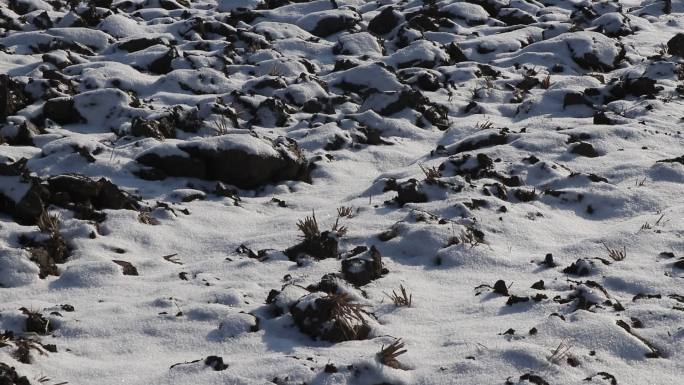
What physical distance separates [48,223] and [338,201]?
2430mm

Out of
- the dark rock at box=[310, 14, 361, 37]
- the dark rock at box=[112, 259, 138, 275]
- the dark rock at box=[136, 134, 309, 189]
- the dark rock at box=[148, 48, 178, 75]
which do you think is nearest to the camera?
the dark rock at box=[112, 259, 138, 275]

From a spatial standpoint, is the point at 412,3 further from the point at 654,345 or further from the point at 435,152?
the point at 654,345

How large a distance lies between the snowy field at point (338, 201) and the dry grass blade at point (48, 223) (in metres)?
0.03

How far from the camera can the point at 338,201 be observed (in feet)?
20.7

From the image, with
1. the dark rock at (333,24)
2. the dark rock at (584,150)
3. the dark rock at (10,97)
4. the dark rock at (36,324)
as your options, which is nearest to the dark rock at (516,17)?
the dark rock at (333,24)

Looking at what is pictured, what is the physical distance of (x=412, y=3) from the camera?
12.6m

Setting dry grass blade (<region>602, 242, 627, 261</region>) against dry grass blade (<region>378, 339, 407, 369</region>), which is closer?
dry grass blade (<region>378, 339, 407, 369</region>)

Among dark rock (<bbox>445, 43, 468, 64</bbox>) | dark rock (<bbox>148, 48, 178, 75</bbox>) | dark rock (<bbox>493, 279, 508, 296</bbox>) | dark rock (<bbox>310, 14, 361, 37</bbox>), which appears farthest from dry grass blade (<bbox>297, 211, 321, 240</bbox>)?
dark rock (<bbox>310, 14, 361, 37</bbox>)

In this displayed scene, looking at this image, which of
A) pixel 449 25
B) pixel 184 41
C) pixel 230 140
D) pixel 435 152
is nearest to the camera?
pixel 230 140

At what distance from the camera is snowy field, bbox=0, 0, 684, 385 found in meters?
3.79

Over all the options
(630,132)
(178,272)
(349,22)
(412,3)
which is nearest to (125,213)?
(178,272)

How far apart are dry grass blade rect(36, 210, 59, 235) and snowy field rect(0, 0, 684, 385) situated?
0.09ft

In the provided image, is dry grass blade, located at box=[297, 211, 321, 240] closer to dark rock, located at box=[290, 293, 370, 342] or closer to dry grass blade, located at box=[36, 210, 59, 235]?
dark rock, located at box=[290, 293, 370, 342]

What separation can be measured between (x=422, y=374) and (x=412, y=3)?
1012 cm
